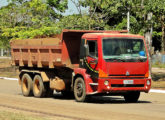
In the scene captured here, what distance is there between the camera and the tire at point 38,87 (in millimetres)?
20859

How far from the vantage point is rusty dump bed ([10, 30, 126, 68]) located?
19.3 metres

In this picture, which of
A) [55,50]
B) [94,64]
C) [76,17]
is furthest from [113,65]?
[76,17]

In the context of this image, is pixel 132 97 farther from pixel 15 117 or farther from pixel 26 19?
pixel 26 19

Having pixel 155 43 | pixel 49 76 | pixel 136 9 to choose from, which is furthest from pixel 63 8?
pixel 49 76

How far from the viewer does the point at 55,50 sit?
776 inches

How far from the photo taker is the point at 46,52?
20453 mm

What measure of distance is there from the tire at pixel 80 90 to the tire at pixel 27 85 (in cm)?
364

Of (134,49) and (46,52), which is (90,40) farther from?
(46,52)

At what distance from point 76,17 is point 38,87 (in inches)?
619

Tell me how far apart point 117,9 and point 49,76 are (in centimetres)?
1221

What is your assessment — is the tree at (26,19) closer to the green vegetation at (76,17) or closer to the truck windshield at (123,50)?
the green vegetation at (76,17)

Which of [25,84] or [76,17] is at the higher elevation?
[76,17]

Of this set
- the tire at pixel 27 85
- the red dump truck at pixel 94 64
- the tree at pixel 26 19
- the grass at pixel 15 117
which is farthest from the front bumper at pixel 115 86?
the tree at pixel 26 19

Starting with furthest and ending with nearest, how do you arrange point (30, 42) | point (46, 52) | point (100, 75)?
point (30, 42) → point (46, 52) → point (100, 75)
